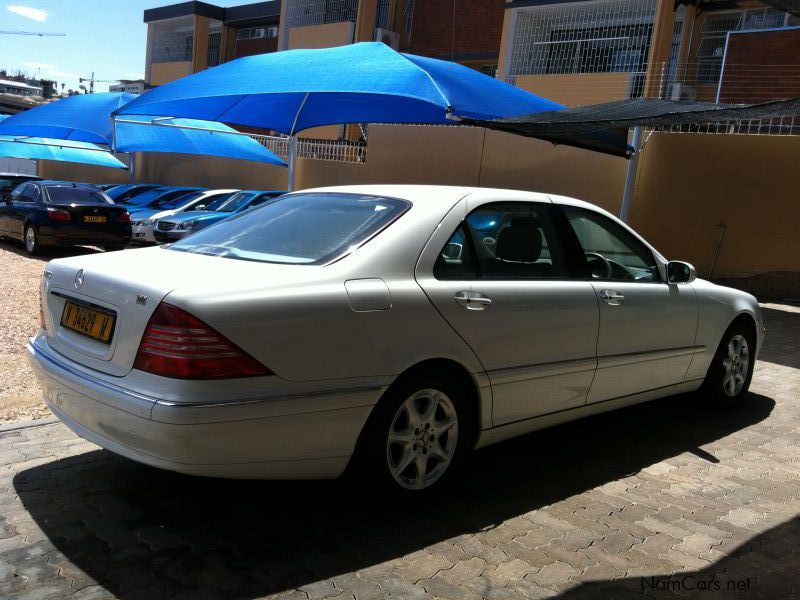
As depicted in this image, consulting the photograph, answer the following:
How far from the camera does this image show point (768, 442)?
197 inches

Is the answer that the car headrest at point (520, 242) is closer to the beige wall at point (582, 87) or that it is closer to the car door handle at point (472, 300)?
the car door handle at point (472, 300)

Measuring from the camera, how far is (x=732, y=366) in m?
5.59

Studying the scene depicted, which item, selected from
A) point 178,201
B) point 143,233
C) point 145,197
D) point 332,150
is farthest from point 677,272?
point 145,197

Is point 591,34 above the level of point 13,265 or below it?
above

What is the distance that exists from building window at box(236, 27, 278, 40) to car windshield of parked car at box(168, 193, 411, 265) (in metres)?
31.4

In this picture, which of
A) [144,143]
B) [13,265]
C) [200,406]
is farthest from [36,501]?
[144,143]

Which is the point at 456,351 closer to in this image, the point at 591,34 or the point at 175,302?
the point at 175,302

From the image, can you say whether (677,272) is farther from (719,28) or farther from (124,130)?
(719,28)

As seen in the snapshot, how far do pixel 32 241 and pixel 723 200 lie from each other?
40.1 ft

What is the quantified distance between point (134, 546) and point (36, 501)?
73 centimetres

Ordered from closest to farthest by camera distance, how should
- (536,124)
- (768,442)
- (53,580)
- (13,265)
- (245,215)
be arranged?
(53,580) → (245,215) → (768,442) → (536,124) → (13,265)

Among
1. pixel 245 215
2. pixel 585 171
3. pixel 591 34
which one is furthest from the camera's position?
pixel 591 34

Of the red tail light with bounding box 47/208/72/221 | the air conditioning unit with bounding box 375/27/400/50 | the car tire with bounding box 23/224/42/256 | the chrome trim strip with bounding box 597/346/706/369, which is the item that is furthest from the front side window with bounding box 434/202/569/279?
the air conditioning unit with bounding box 375/27/400/50

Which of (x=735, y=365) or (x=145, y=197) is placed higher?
(x=735, y=365)
